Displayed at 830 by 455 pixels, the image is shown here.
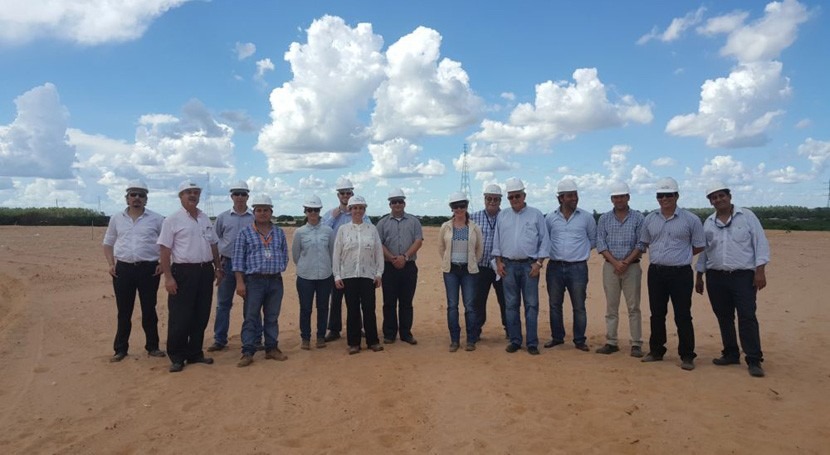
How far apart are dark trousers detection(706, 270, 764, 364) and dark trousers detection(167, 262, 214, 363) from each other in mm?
6015

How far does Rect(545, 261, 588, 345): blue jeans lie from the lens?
7293mm

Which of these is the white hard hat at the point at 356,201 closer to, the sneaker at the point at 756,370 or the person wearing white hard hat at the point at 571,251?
the person wearing white hard hat at the point at 571,251

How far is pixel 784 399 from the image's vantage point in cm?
552

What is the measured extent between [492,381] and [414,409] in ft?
3.60

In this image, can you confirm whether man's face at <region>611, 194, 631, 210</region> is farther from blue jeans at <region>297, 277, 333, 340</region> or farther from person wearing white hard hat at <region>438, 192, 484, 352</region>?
blue jeans at <region>297, 277, 333, 340</region>


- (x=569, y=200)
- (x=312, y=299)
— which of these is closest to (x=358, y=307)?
(x=312, y=299)

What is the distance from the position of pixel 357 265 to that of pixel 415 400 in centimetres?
216

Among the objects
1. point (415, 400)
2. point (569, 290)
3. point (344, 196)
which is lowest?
point (415, 400)

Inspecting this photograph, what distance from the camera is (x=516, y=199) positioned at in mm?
7398

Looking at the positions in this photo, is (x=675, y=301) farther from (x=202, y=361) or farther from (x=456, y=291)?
(x=202, y=361)

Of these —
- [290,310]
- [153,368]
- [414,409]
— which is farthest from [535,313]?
[290,310]

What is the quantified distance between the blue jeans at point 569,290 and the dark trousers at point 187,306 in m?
4.37

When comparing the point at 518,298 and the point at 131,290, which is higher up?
the point at 131,290

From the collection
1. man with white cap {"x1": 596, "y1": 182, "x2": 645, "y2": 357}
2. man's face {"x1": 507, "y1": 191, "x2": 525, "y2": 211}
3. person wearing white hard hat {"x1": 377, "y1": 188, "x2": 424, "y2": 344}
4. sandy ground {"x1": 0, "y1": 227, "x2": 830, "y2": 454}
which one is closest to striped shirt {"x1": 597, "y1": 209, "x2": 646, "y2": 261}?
man with white cap {"x1": 596, "y1": 182, "x2": 645, "y2": 357}
